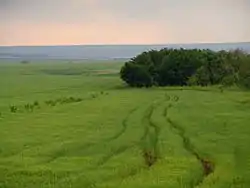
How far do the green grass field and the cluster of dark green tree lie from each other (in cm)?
1245

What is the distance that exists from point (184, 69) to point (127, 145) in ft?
78.5

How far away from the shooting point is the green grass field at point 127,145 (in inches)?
426

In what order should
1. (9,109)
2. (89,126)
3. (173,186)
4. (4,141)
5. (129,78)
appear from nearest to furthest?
(173,186) → (4,141) → (89,126) → (9,109) → (129,78)

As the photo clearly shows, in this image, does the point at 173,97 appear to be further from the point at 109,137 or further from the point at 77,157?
the point at 77,157

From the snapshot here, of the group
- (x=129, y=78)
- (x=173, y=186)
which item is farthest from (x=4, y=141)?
(x=129, y=78)

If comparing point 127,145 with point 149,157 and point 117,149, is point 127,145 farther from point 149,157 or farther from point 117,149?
point 149,157

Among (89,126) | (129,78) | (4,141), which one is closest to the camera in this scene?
(4,141)

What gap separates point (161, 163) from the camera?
12094mm

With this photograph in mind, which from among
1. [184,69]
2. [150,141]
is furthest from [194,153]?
[184,69]

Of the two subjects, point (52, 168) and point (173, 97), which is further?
point (173, 97)

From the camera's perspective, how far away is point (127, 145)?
1433cm

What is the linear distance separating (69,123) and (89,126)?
968 millimetres

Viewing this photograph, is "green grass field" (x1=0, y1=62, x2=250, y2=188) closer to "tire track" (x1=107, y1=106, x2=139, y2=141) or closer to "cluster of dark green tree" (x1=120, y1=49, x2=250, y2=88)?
"tire track" (x1=107, y1=106, x2=139, y2=141)

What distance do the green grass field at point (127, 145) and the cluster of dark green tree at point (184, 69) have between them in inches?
490
